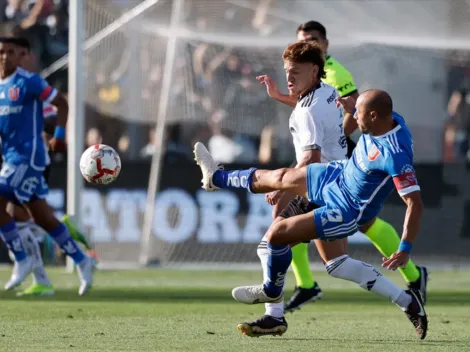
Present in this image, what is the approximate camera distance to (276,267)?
24.0 feet

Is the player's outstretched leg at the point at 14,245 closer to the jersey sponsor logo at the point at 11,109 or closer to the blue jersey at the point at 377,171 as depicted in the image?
the jersey sponsor logo at the point at 11,109

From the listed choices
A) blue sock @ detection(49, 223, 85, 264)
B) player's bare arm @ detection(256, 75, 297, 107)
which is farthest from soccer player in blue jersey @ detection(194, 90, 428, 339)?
blue sock @ detection(49, 223, 85, 264)

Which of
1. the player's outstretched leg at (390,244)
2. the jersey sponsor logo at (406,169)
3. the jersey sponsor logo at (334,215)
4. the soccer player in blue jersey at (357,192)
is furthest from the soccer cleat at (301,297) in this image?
the jersey sponsor logo at (406,169)

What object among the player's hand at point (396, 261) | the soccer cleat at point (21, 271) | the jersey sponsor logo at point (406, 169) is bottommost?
the soccer cleat at point (21, 271)

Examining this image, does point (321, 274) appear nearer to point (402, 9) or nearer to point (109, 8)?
point (402, 9)

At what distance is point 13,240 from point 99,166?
231 cm

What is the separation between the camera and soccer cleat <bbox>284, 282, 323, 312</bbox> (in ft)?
30.5

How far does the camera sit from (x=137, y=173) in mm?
15695

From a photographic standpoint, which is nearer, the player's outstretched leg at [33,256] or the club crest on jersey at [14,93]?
the club crest on jersey at [14,93]

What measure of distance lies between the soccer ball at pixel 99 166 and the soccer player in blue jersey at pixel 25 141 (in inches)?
62.4

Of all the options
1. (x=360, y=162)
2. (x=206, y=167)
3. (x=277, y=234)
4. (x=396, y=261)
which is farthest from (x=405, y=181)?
(x=206, y=167)

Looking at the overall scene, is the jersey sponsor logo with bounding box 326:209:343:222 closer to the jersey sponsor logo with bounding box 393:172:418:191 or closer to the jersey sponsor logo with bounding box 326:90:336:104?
the jersey sponsor logo with bounding box 393:172:418:191

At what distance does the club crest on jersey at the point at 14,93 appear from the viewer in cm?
1057

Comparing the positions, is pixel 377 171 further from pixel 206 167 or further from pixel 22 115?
pixel 22 115
